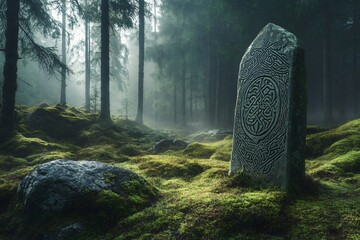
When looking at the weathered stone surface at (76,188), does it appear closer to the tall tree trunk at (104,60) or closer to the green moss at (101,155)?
the green moss at (101,155)

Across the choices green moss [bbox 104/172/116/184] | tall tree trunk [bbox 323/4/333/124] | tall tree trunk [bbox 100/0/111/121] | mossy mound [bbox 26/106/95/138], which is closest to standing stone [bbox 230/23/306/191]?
green moss [bbox 104/172/116/184]

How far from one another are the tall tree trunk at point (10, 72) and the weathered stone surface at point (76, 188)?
6.33 m

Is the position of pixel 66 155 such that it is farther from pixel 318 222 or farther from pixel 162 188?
pixel 318 222

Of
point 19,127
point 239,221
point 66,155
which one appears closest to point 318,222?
point 239,221

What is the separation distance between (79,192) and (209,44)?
2152cm

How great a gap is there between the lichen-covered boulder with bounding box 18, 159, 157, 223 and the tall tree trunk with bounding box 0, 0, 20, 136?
636 cm

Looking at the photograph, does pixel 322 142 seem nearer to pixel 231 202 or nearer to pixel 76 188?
pixel 231 202

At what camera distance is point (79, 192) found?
3873mm

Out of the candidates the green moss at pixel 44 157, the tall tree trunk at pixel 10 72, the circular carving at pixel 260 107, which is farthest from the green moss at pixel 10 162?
the circular carving at pixel 260 107

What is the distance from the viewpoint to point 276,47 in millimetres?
4711

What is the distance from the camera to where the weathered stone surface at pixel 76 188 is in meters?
3.79

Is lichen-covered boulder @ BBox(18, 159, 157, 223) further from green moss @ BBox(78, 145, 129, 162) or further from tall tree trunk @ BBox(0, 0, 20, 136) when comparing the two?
tall tree trunk @ BBox(0, 0, 20, 136)

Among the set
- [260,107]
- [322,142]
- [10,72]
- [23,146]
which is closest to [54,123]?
[10,72]

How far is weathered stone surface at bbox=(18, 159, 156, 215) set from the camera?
3.79 metres
